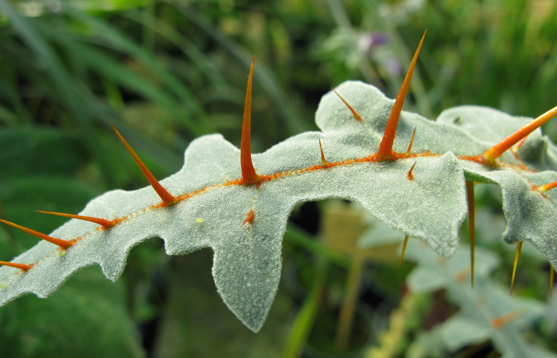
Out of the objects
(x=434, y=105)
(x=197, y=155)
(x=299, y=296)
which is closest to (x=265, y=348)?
(x=299, y=296)

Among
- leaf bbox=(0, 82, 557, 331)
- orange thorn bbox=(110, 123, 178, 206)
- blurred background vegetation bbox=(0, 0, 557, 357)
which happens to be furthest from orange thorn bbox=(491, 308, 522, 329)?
orange thorn bbox=(110, 123, 178, 206)

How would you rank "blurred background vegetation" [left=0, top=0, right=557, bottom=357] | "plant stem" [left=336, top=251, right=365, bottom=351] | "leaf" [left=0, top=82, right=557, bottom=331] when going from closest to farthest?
"leaf" [left=0, top=82, right=557, bottom=331] → "blurred background vegetation" [left=0, top=0, right=557, bottom=357] → "plant stem" [left=336, top=251, right=365, bottom=351]

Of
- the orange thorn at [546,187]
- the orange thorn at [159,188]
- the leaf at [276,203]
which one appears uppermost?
the orange thorn at [159,188]

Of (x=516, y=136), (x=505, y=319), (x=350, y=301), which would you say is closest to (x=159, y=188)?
(x=516, y=136)

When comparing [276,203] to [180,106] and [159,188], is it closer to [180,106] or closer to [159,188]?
[159,188]

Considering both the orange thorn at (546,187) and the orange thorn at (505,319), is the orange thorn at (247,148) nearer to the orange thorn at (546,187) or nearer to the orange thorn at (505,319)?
the orange thorn at (546,187)

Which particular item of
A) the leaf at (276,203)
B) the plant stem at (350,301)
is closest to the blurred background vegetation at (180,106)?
the plant stem at (350,301)

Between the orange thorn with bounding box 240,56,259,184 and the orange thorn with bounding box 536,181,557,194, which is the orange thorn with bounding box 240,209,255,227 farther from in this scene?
the orange thorn with bounding box 536,181,557,194
